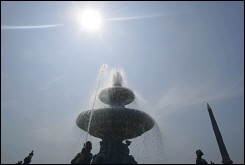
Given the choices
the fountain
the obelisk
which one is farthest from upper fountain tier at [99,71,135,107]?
the obelisk

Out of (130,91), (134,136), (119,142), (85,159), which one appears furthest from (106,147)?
(85,159)

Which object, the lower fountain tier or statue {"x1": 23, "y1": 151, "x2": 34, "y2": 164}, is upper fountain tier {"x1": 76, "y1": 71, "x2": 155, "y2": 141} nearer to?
the lower fountain tier

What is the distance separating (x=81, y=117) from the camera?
1444cm

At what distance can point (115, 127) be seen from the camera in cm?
1430

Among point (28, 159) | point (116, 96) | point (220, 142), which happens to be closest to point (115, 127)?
point (116, 96)

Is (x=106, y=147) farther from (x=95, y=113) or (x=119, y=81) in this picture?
(x=119, y=81)

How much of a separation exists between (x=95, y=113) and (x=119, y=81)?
271 inches

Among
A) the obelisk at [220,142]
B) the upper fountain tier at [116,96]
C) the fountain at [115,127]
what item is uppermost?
the upper fountain tier at [116,96]

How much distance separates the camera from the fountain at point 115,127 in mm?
13719

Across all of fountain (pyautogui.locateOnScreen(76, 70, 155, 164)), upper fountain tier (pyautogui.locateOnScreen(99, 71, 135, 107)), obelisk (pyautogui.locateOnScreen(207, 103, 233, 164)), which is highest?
upper fountain tier (pyautogui.locateOnScreen(99, 71, 135, 107))

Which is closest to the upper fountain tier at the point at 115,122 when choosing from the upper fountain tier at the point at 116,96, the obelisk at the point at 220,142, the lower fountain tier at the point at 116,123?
the lower fountain tier at the point at 116,123

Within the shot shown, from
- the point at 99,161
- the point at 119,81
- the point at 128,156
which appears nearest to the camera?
the point at 99,161

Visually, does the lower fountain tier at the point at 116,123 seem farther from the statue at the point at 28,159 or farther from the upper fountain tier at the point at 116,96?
the statue at the point at 28,159

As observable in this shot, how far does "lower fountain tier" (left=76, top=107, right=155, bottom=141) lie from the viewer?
13688mm
